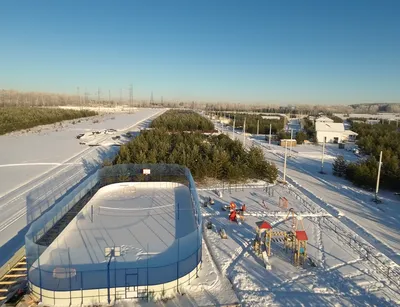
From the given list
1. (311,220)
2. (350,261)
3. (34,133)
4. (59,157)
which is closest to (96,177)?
(311,220)

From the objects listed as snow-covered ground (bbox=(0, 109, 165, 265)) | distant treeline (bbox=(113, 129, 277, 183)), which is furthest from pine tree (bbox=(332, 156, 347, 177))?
snow-covered ground (bbox=(0, 109, 165, 265))

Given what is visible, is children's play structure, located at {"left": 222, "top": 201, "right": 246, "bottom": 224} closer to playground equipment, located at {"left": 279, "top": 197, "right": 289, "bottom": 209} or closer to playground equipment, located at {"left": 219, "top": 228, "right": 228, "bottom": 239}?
playground equipment, located at {"left": 219, "top": 228, "right": 228, "bottom": 239}

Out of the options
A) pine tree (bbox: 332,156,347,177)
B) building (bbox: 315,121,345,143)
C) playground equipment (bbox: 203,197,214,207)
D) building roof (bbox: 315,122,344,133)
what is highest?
building roof (bbox: 315,122,344,133)

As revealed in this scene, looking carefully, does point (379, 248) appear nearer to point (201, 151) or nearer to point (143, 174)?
point (143, 174)

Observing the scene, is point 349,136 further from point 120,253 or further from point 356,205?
point 120,253

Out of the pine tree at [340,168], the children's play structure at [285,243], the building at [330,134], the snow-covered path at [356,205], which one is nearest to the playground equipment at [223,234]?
the children's play structure at [285,243]

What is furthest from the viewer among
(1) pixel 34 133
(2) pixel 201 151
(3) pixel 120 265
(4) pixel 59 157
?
(1) pixel 34 133

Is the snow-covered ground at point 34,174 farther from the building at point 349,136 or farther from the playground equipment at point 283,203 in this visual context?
the building at point 349,136
